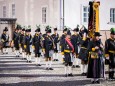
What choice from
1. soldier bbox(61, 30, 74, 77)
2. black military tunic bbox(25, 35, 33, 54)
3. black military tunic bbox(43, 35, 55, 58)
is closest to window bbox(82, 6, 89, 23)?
black military tunic bbox(25, 35, 33, 54)

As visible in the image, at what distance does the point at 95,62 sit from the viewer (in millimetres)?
14273

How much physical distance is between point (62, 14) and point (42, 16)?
399 cm

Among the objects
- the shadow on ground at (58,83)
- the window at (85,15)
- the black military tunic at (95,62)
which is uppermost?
the window at (85,15)

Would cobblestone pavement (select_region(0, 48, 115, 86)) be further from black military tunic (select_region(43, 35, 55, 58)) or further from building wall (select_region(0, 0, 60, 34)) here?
building wall (select_region(0, 0, 60, 34))

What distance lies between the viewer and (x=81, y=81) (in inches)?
582

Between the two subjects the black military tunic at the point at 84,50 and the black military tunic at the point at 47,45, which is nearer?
the black military tunic at the point at 84,50

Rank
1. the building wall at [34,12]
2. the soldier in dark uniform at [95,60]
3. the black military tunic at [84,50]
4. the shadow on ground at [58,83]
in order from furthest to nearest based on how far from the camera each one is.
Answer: the building wall at [34,12] → the black military tunic at [84,50] → the soldier in dark uniform at [95,60] → the shadow on ground at [58,83]

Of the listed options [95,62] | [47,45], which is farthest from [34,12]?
[95,62]

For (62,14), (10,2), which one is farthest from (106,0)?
(10,2)

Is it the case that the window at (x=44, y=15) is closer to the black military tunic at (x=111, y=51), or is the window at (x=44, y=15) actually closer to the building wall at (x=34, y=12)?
Result: the building wall at (x=34, y=12)

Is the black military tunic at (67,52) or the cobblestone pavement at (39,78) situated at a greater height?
the black military tunic at (67,52)

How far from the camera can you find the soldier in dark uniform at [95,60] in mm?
14211

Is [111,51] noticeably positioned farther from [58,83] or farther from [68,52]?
[58,83]

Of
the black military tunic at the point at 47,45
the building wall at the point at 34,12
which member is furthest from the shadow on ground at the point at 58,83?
the building wall at the point at 34,12
